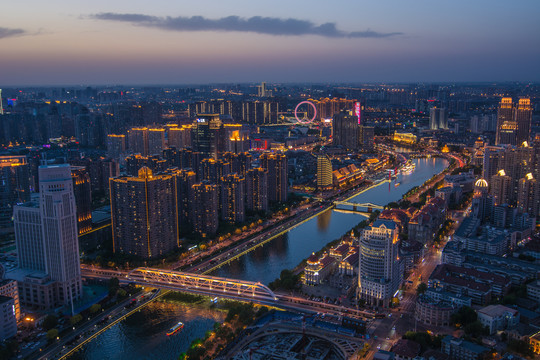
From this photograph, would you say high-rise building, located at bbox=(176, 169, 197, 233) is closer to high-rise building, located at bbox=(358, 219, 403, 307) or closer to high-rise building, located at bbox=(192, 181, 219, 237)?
high-rise building, located at bbox=(192, 181, 219, 237)

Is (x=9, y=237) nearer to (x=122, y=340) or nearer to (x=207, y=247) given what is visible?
(x=207, y=247)

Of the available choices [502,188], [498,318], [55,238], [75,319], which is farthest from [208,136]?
[498,318]

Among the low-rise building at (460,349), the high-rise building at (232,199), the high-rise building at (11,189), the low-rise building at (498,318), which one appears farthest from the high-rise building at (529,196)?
the high-rise building at (11,189)

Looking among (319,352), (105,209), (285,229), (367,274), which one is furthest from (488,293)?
(105,209)

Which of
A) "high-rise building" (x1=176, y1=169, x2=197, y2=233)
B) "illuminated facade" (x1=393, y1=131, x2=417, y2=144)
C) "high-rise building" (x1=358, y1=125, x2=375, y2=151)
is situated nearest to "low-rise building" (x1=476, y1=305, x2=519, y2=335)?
"high-rise building" (x1=176, y1=169, x2=197, y2=233)

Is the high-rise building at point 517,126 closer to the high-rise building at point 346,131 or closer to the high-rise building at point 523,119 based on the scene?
the high-rise building at point 523,119
